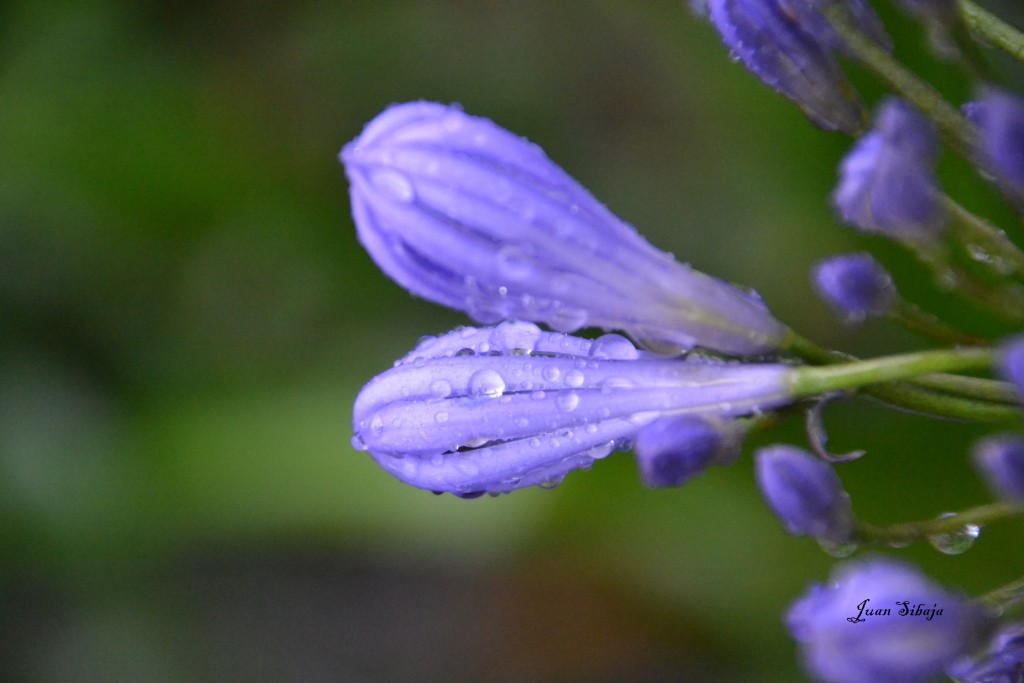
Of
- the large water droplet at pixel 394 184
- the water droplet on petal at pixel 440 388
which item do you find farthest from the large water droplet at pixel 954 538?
the large water droplet at pixel 394 184

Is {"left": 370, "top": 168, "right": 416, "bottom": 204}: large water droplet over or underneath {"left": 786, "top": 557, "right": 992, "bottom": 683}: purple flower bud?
over

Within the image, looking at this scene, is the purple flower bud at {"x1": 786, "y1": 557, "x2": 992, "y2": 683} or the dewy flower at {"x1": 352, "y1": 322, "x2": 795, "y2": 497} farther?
the dewy flower at {"x1": 352, "y1": 322, "x2": 795, "y2": 497}

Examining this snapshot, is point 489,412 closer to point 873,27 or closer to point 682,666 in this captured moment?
point 873,27

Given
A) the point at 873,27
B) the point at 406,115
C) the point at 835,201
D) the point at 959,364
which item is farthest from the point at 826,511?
the point at 406,115

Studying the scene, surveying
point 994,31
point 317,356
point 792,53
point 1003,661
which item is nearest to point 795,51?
point 792,53

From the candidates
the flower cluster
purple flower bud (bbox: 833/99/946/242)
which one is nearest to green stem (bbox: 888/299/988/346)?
the flower cluster

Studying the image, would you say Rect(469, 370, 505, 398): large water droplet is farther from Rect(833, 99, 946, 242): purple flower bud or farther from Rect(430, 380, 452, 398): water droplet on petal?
Rect(833, 99, 946, 242): purple flower bud

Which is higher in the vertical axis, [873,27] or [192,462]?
[192,462]
